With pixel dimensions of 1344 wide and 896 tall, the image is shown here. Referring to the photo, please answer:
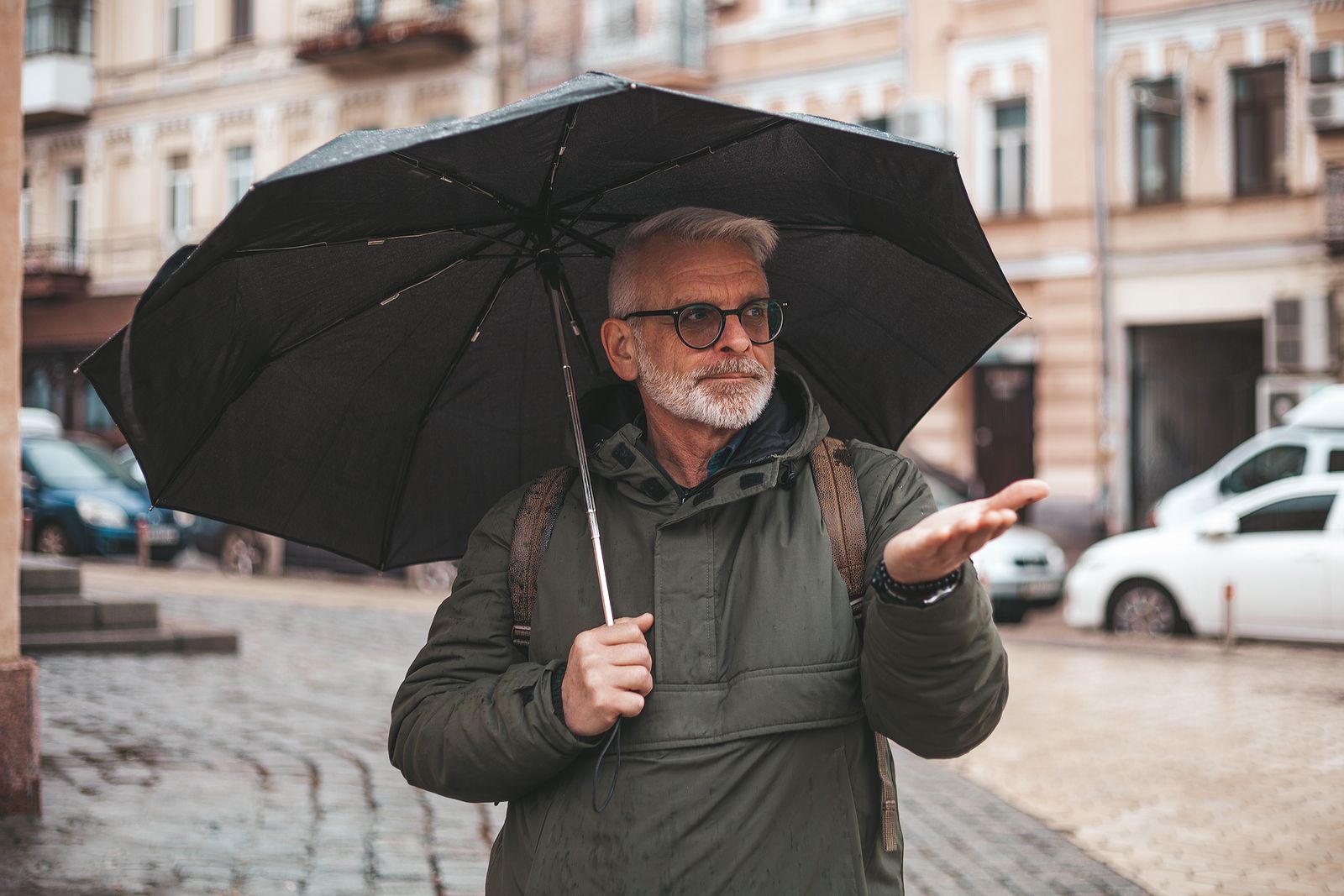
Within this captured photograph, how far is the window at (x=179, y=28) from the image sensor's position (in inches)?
1449

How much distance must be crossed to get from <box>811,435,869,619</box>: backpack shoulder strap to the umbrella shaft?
0.38m

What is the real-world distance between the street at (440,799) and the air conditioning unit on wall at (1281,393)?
9849 mm

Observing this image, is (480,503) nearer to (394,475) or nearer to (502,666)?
(394,475)

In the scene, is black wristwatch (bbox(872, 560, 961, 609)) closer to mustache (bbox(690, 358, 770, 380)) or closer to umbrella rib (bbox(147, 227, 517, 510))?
mustache (bbox(690, 358, 770, 380))

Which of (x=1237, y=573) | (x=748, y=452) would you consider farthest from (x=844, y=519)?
(x=1237, y=573)

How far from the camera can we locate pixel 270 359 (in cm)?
318

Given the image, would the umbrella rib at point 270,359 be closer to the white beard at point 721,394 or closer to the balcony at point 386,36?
the white beard at point 721,394

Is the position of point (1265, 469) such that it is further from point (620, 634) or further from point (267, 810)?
point (620, 634)

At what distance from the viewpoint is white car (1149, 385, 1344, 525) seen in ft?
54.4

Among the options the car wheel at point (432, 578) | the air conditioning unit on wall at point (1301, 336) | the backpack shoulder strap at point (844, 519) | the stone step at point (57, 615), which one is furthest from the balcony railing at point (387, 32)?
the backpack shoulder strap at point (844, 519)

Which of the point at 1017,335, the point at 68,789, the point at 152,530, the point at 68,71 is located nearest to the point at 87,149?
the point at 68,71

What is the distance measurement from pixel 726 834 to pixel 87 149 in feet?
129

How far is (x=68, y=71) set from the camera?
3806 centimetres

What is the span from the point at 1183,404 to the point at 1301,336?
99.2 inches
